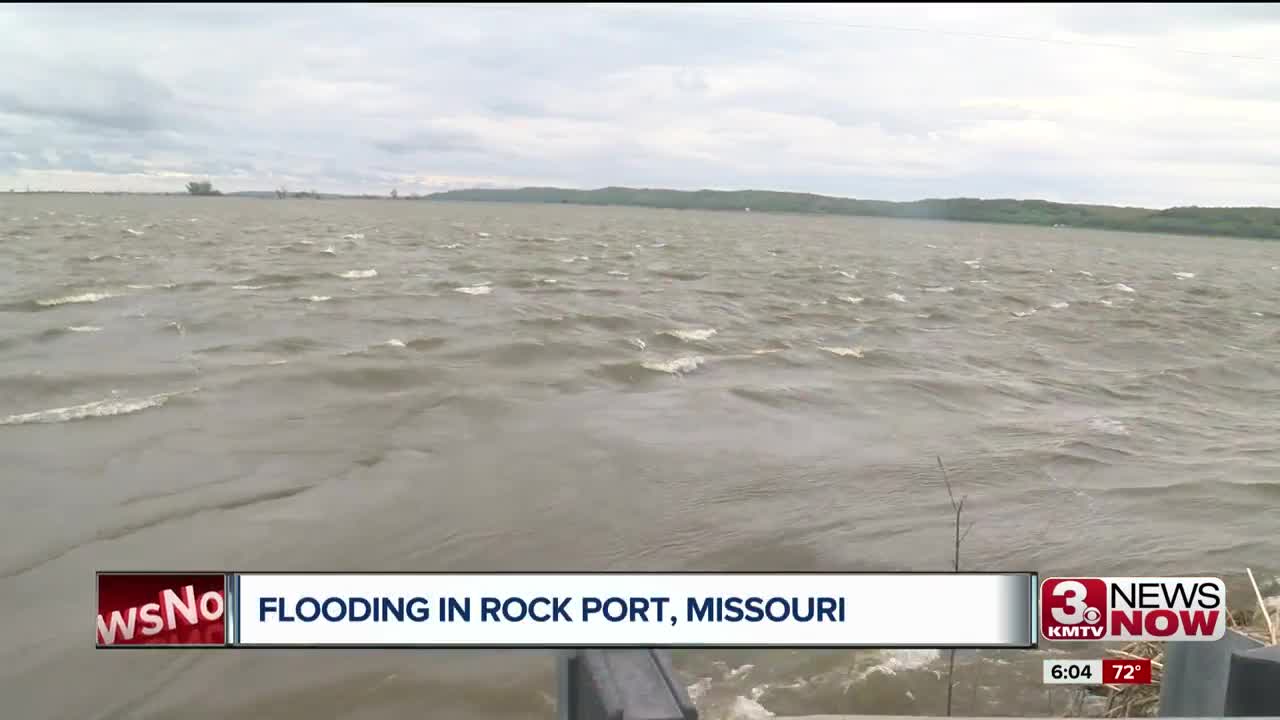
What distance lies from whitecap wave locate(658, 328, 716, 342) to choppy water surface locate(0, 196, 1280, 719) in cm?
16

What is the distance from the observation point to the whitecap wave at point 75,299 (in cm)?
1403

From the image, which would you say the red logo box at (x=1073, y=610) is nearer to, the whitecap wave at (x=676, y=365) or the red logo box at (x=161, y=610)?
the red logo box at (x=161, y=610)

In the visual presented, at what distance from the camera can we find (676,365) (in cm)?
1120

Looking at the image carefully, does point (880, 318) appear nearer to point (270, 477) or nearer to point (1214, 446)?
point (1214, 446)

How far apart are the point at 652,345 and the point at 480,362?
2768mm

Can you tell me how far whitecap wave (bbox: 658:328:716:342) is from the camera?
521 inches

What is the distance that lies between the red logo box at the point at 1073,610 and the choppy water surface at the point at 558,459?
5.84ft

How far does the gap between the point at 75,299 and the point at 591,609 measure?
50.9 ft

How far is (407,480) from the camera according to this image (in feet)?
21.4

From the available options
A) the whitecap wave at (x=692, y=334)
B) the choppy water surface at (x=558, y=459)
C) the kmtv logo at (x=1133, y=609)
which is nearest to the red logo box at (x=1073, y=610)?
the kmtv logo at (x=1133, y=609)

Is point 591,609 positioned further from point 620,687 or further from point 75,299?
point 75,299

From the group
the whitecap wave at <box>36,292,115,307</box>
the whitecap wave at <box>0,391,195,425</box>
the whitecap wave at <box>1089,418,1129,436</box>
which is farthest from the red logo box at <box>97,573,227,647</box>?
the whitecap wave at <box>36,292,115,307</box>

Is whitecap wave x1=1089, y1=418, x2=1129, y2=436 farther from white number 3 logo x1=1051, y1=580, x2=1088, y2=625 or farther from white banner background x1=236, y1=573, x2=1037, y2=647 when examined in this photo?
white banner background x1=236, y1=573, x2=1037, y2=647

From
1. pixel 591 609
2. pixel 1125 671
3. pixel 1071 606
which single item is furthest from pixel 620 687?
pixel 1125 671
